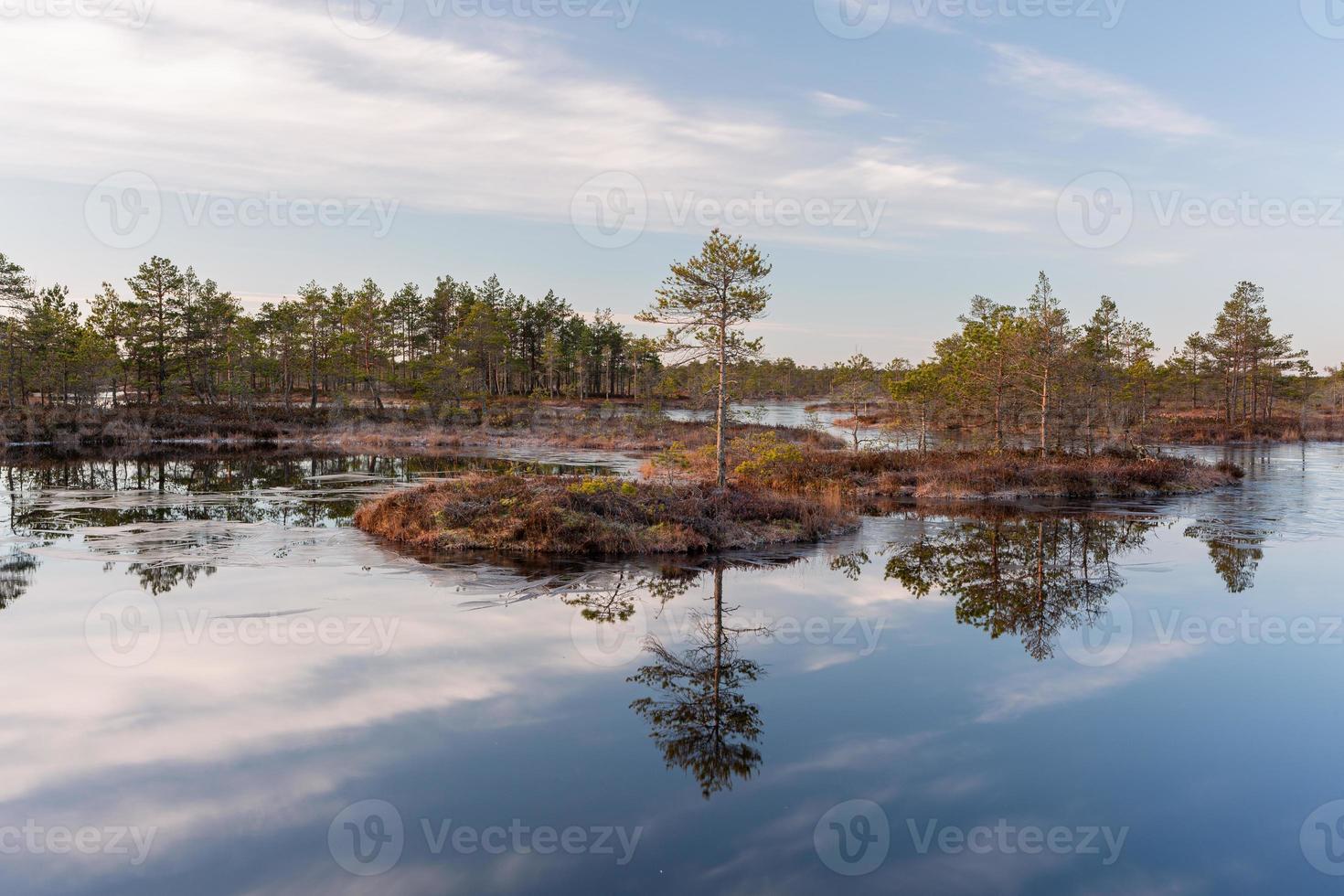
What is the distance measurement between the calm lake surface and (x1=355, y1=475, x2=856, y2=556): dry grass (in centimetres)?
162

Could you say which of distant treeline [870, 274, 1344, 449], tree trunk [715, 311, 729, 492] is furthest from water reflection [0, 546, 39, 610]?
distant treeline [870, 274, 1344, 449]

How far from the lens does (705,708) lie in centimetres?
1188

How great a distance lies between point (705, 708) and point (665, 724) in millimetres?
830

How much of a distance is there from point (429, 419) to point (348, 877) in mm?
70785

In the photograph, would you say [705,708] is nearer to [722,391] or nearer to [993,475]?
[722,391]

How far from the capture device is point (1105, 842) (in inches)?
330

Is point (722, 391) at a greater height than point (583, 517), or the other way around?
Result: point (722, 391)

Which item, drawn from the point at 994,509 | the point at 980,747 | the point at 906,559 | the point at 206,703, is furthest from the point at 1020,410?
the point at 206,703

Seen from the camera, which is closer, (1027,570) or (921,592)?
(921,592)

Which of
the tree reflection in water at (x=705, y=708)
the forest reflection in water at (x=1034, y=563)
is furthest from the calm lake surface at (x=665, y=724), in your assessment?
the forest reflection in water at (x=1034, y=563)

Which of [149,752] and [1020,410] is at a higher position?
[1020,410]

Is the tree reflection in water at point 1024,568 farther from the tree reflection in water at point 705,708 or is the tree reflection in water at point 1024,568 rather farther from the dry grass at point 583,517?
the tree reflection in water at point 705,708

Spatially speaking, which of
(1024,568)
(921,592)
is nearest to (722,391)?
(921,592)

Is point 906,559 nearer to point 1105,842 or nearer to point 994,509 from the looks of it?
point 994,509
